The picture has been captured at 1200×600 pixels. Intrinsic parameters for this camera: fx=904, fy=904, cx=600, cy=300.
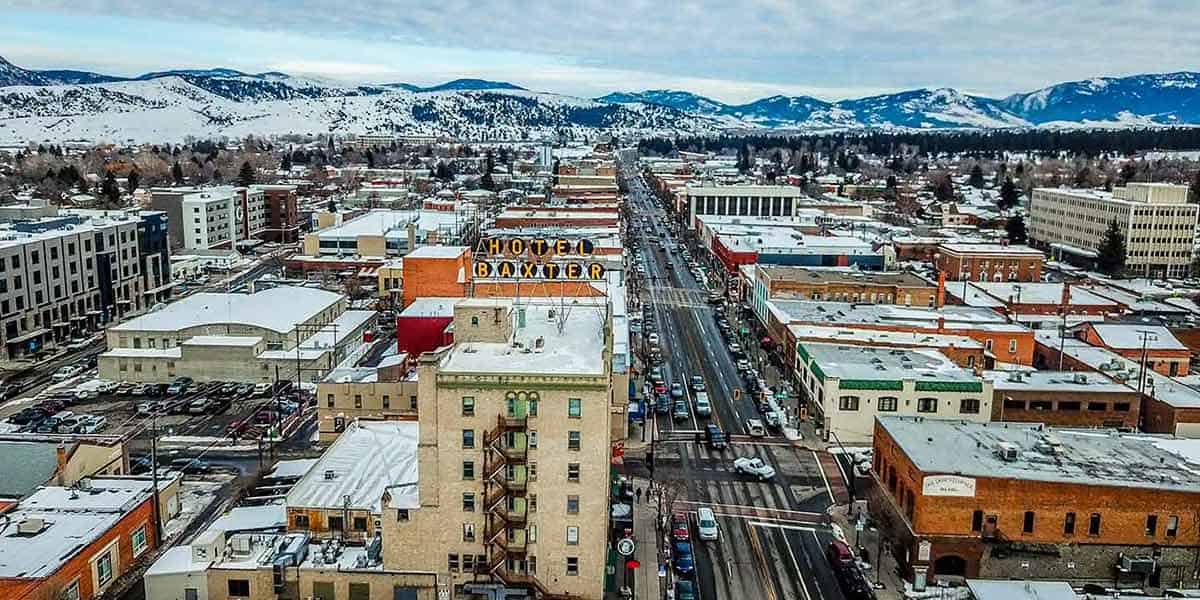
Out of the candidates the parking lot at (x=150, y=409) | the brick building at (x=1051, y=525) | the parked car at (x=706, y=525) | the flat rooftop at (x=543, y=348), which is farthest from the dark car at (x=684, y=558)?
the parking lot at (x=150, y=409)

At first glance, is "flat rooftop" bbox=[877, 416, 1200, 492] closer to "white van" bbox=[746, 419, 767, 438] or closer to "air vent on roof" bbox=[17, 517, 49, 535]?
"white van" bbox=[746, 419, 767, 438]

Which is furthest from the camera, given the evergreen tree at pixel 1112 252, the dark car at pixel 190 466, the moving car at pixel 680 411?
the evergreen tree at pixel 1112 252

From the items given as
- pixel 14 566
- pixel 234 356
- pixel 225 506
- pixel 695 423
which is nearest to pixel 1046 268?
pixel 695 423

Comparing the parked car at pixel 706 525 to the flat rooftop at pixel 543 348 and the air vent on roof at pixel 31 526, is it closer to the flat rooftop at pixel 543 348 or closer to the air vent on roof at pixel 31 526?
the flat rooftop at pixel 543 348

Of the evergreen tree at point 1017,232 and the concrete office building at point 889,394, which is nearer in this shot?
the concrete office building at point 889,394

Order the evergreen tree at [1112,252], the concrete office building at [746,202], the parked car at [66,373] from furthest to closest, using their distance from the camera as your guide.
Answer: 1. the concrete office building at [746,202]
2. the evergreen tree at [1112,252]
3. the parked car at [66,373]

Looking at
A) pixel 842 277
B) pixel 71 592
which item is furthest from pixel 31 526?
pixel 842 277
